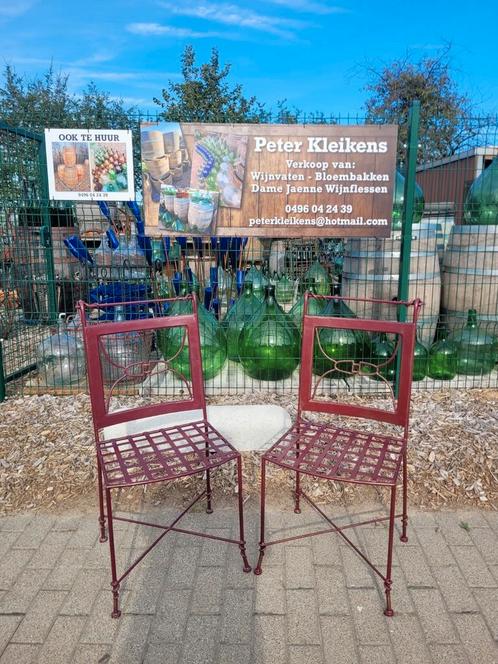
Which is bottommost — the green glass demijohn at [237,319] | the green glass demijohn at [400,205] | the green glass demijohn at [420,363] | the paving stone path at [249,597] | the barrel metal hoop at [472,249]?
the paving stone path at [249,597]

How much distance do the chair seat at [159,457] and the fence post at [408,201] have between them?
186cm

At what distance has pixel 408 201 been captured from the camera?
13.1ft

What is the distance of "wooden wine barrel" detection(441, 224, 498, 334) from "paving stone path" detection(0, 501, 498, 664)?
251 centimetres

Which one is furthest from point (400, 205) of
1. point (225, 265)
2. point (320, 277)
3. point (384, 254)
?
point (225, 265)

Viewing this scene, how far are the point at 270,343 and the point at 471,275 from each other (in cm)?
200

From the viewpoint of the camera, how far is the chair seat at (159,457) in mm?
2090

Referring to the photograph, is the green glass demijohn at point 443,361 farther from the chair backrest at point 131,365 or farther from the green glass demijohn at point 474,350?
the chair backrest at point 131,365

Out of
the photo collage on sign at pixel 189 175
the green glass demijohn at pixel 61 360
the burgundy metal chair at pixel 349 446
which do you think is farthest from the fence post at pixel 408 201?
the green glass demijohn at pixel 61 360

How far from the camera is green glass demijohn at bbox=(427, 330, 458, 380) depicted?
4.54 metres

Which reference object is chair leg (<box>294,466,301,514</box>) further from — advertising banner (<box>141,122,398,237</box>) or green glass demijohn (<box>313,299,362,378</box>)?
advertising banner (<box>141,122,398,237</box>)

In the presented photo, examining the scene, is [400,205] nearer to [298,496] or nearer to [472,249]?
[472,249]

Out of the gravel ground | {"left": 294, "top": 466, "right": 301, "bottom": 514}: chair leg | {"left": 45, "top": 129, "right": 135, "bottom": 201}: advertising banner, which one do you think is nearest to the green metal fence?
{"left": 45, "top": 129, "right": 135, "bottom": 201}: advertising banner

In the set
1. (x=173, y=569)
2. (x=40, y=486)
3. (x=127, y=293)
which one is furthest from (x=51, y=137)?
(x=173, y=569)

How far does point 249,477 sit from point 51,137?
3.01 m
